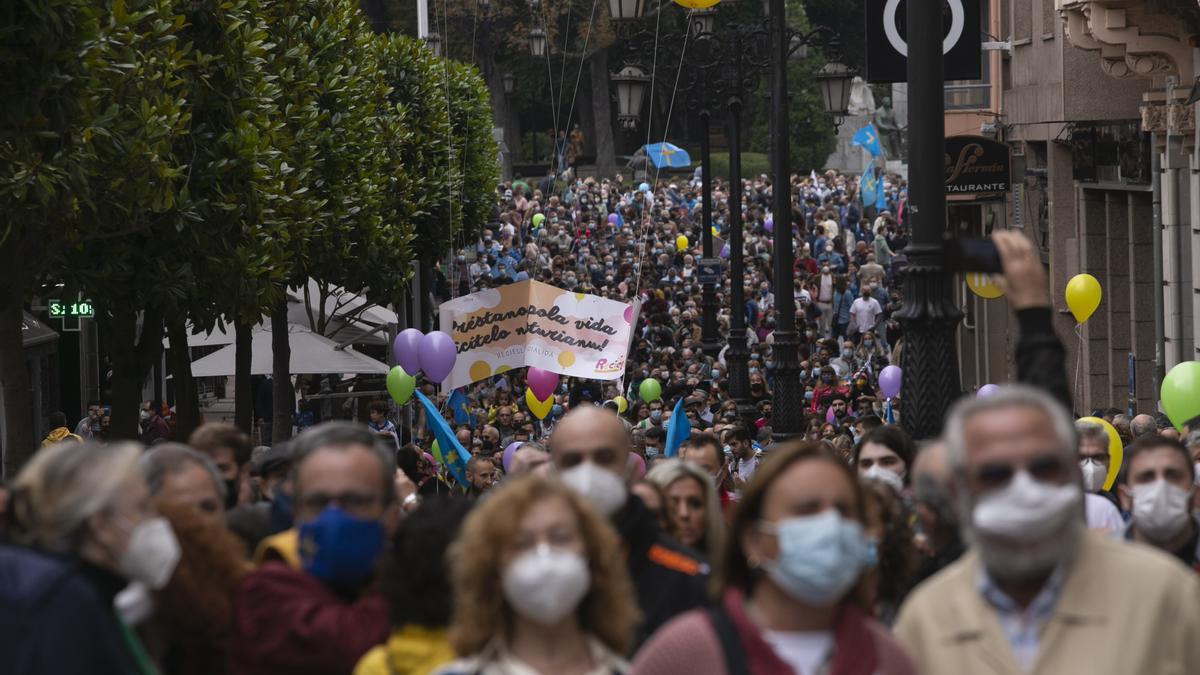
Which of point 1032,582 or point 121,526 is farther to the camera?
point 121,526

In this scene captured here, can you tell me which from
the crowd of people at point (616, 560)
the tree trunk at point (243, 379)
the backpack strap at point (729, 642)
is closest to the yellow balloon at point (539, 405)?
the tree trunk at point (243, 379)

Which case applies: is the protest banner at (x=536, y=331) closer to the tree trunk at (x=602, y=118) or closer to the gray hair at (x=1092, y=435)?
the gray hair at (x=1092, y=435)

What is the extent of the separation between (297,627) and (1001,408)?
5.65 feet

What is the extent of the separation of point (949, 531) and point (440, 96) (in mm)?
34054

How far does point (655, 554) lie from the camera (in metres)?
5.11

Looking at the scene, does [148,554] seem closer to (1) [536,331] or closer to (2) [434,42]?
(1) [536,331]

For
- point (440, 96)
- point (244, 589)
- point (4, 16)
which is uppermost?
point (440, 96)

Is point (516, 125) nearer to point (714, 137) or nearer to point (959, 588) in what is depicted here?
point (714, 137)

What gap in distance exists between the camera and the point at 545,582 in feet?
13.0

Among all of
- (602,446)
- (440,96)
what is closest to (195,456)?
(602,446)

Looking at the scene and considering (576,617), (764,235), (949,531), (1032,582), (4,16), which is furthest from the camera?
(764,235)

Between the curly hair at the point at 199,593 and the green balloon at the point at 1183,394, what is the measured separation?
888 cm

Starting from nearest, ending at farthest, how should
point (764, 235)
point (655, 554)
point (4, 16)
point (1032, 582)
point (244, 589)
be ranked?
point (1032, 582)
point (244, 589)
point (655, 554)
point (4, 16)
point (764, 235)

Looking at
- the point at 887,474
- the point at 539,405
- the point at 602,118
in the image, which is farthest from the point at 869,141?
the point at 887,474
